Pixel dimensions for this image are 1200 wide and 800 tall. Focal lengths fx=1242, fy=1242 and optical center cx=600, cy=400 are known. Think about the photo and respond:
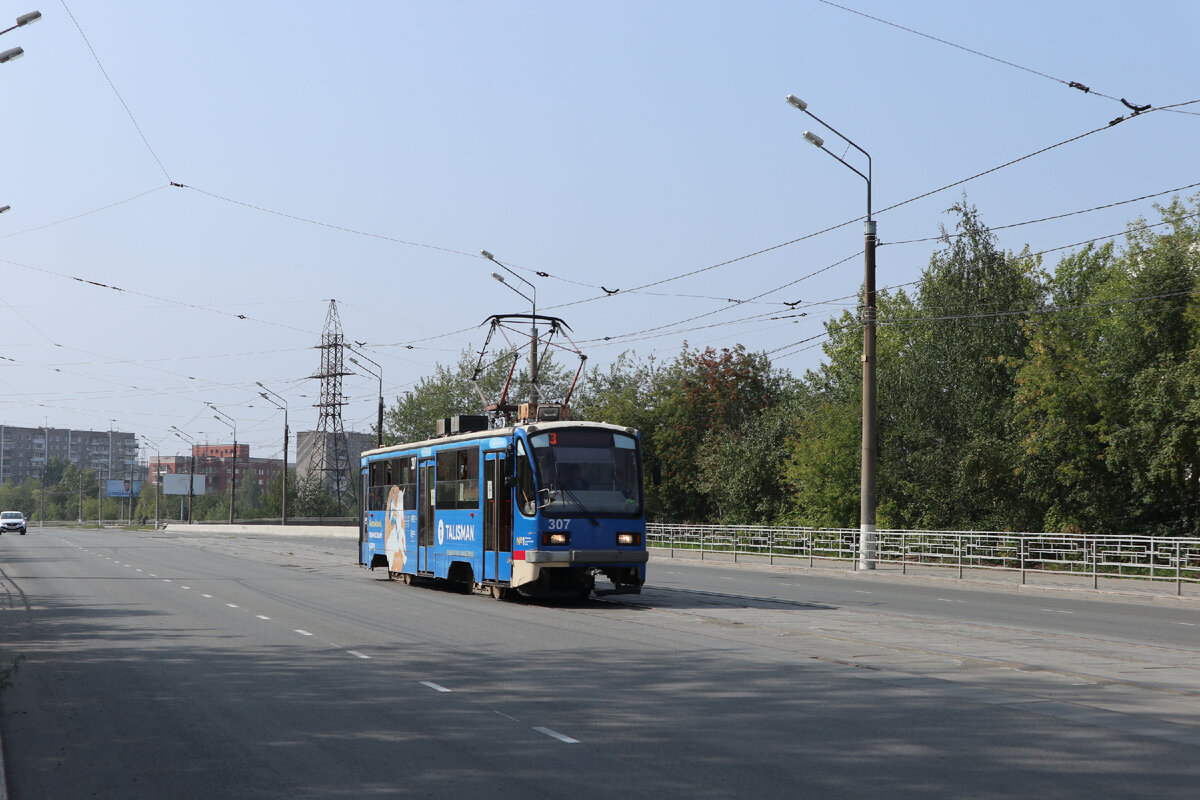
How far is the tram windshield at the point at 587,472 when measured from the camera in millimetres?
21766

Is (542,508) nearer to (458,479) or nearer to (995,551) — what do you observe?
(458,479)

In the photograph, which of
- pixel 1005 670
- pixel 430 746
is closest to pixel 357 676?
pixel 430 746

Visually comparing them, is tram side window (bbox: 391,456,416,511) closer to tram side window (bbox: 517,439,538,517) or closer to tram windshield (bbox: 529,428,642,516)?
tram side window (bbox: 517,439,538,517)

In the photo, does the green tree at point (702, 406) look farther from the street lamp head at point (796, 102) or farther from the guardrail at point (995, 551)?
the street lamp head at point (796, 102)

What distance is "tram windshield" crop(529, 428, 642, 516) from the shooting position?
2177 cm

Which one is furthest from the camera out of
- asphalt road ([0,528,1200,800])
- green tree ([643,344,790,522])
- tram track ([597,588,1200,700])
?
green tree ([643,344,790,522])

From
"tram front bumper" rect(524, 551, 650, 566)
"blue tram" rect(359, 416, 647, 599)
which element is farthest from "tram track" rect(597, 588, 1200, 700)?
"blue tram" rect(359, 416, 647, 599)

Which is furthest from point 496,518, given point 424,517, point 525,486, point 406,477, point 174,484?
point 174,484

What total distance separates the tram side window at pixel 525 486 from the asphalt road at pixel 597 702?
1822 millimetres

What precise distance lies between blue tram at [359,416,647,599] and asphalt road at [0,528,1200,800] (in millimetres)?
1297

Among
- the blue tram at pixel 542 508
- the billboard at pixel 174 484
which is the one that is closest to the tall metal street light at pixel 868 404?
the blue tram at pixel 542 508

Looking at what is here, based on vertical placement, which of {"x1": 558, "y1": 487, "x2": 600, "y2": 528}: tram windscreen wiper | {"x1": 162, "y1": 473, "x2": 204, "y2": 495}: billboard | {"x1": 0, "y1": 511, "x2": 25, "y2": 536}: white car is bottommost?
{"x1": 0, "y1": 511, "x2": 25, "y2": 536}: white car

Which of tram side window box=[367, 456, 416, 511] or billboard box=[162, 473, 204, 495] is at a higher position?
tram side window box=[367, 456, 416, 511]

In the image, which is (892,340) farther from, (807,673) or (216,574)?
(807,673)
